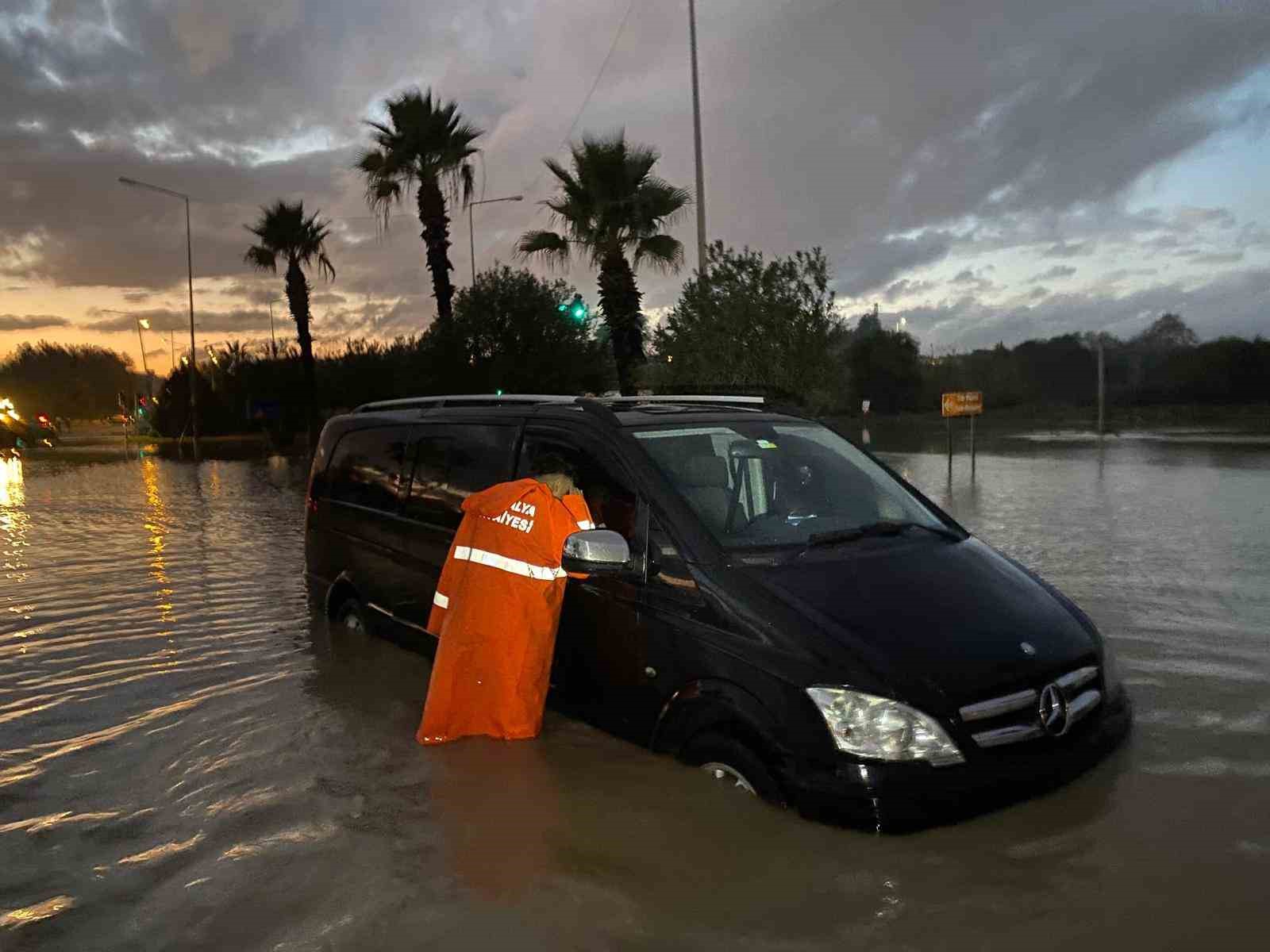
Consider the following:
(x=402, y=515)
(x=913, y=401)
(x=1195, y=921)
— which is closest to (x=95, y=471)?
(x=402, y=515)

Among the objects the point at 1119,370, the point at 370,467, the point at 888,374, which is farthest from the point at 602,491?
the point at 1119,370

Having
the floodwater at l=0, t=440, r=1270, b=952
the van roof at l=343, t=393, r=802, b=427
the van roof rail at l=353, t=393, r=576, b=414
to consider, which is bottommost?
the floodwater at l=0, t=440, r=1270, b=952

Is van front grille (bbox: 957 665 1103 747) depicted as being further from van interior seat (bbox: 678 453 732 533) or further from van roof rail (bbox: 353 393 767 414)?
van roof rail (bbox: 353 393 767 414)

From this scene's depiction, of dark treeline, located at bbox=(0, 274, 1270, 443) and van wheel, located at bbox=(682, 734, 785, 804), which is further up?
dark treeline, located at bbox=(0, 274, 1270, 443)

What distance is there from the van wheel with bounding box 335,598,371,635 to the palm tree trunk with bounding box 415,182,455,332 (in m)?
26.5

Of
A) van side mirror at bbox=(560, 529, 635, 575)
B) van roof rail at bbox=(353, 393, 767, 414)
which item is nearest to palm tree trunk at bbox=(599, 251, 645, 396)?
van roof rail at bbox=(353, 393, 767, 414)

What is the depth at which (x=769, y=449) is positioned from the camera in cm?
489

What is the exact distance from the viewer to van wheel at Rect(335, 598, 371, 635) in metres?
6.63

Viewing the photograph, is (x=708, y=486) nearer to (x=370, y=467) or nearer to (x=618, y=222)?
(x=370, y=467)

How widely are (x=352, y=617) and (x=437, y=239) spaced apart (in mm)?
26807

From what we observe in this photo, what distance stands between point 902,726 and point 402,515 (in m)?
3.51

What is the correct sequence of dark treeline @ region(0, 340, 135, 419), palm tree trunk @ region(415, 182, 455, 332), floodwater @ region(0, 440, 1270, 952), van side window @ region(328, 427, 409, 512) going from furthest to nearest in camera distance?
1. dark treeline @ region(0, 340, 135, 419)
2. palm tree trunk @ region(415, 182, 455, 332)
3. van side window @ region(328, 427, 409, 512)
4. floodwater @ region(0, 440, 1270, 952)

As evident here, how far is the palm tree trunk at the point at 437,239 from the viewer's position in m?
31.6

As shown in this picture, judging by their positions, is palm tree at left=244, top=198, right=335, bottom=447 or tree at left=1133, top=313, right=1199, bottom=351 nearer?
palm tree at left=244, top=198, right=335, bottom=447
